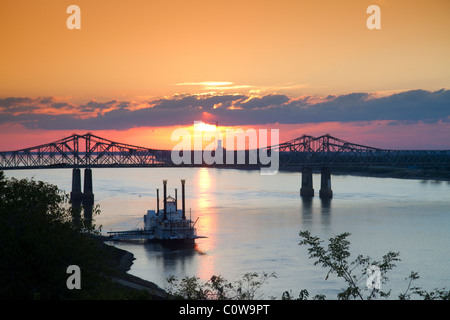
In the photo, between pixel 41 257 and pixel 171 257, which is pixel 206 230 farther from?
pixel 41 257

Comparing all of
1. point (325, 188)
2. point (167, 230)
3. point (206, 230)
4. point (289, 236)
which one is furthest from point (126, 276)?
point (325, 188)

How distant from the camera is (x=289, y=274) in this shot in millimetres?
41906

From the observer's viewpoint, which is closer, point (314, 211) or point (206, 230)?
point (206, 230)

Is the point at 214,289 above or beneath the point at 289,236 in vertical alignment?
above

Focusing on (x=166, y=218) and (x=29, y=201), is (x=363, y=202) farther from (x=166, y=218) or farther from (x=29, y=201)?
(x=29, y=201)

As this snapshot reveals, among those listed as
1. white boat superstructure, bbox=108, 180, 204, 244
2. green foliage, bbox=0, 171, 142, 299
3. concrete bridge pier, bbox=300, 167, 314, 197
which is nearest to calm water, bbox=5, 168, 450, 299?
white boat superstructure, bbox=108, 180, 204, 244

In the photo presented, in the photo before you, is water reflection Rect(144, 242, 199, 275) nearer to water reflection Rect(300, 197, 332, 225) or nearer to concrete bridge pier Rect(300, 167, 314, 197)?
water reflection Rect(300, 197, 332, 225)

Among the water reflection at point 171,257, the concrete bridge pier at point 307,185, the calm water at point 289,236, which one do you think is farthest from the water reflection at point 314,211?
the water reflection at point 171,257

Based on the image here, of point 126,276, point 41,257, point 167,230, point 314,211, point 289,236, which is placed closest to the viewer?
point 41,257

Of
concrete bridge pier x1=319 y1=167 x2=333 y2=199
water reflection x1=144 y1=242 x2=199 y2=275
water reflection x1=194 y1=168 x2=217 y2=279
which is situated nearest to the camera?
water reflection x1=194 y1=168 x2=217 y2=279

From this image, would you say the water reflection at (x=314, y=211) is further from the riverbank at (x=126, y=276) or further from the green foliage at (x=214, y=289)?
the green foliage at (x=214, y=289)

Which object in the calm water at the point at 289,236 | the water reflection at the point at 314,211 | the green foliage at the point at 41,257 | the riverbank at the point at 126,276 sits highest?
the green foliage at the point at 41,257
